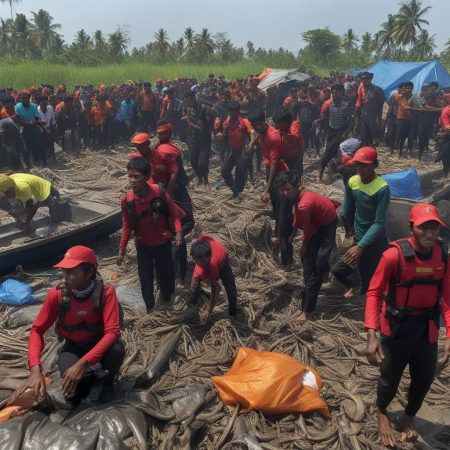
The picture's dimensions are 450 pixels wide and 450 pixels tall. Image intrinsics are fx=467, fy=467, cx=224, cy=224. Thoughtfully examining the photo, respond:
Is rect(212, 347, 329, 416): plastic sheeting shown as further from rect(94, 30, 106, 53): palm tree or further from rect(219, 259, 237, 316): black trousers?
rect(94, 30, 106, 53): palm tree

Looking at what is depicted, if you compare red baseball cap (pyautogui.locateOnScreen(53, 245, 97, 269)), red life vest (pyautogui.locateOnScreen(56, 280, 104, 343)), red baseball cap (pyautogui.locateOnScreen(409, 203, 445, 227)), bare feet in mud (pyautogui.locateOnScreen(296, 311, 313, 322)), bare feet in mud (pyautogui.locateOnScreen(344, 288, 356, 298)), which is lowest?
bare feet in mud (pyautogui.locateOnScreen(296, 311, 313, 322))

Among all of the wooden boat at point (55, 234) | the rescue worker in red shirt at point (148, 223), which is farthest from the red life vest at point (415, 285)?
the wooden boat at point (55, 234)

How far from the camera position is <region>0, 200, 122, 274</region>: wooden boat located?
5.98m

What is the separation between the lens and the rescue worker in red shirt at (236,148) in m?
8.19

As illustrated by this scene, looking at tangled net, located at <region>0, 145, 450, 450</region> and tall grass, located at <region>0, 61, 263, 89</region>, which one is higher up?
tall grass, located at <region>0, 61, 263, 89</region>

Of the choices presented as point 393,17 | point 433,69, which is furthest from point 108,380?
point 393,17

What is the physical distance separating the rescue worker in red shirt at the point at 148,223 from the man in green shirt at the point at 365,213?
179 centimetres

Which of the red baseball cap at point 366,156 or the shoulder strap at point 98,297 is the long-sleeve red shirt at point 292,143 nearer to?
the red baseball cap at point 366,156

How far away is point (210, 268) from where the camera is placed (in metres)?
4.57

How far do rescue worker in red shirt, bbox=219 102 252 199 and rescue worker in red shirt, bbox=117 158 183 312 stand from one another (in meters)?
3.49

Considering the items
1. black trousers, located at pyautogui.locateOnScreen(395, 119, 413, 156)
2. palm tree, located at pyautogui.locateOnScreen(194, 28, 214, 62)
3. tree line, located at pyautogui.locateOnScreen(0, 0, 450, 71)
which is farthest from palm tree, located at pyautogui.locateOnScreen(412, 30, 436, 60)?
black trousers, located at pyautogui.locateOnScreen(395, 119, 413, 156)

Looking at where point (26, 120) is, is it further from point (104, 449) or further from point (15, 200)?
point (104, 449)

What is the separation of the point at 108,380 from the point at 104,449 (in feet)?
2.38

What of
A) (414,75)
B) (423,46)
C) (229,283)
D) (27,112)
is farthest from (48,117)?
(423,46)
